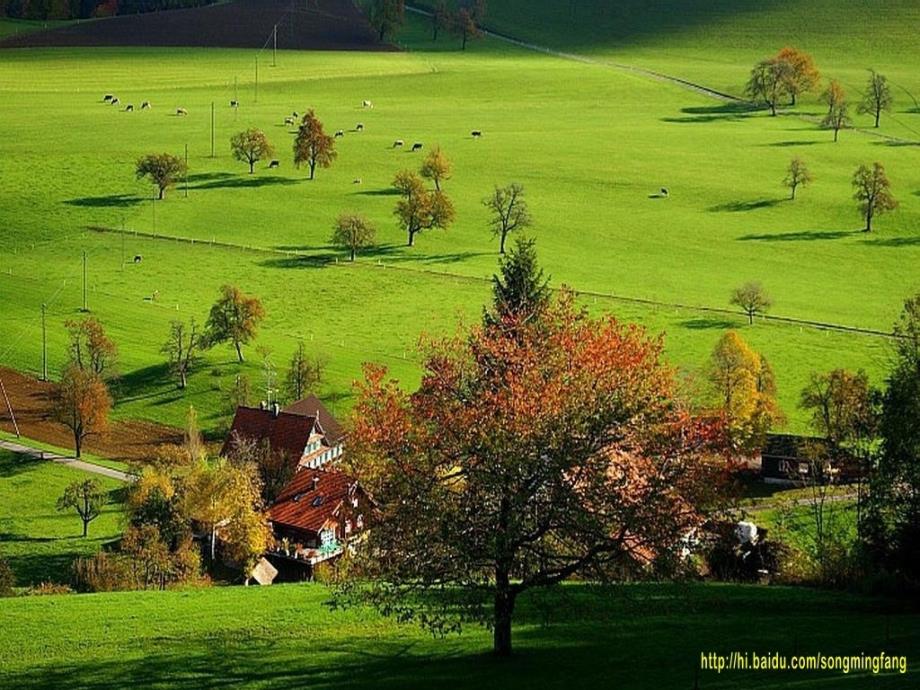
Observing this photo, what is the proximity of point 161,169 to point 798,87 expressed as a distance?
82.2 m

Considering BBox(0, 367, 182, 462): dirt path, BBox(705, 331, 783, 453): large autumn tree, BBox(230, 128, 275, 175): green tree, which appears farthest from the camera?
BBox(230, 128, 275, 175): green tree

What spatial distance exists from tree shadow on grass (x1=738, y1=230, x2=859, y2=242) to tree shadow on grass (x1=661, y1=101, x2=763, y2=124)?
43.4m

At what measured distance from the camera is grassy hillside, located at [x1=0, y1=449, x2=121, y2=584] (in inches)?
1916

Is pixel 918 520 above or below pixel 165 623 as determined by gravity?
above

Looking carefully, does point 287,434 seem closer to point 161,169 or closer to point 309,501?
point 309,501

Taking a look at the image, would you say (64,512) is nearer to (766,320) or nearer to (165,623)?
(165,623)

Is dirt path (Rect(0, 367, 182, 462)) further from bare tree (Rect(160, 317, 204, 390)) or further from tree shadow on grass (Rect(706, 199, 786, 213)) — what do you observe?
tree shadow on grass (Rect(706, 199, 786, 213))

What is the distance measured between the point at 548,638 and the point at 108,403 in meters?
40.8

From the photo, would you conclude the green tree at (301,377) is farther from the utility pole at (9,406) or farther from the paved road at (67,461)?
the utility pole at (9,406)

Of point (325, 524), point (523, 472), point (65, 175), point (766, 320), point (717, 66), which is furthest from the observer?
point (717, 66)

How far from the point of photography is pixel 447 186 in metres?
115

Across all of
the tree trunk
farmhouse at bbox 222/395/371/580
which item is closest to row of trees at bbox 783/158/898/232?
farmhouse at bbox 222/395/371/580

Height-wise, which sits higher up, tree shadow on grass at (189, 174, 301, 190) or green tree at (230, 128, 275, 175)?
green tree at (230, 128, 275, 175)

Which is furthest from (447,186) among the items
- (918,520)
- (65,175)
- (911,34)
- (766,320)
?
(911,34)
